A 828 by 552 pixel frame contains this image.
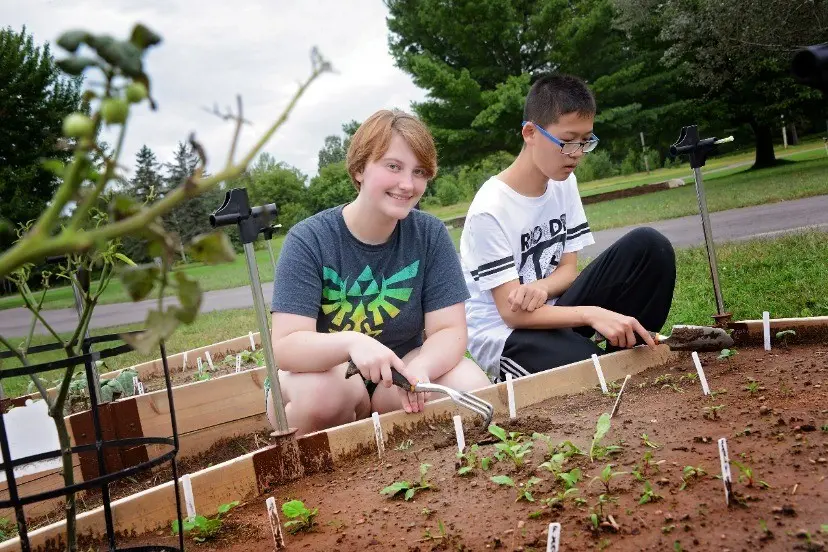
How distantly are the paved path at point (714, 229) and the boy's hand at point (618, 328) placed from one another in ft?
15.2

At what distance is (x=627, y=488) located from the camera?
162 cm

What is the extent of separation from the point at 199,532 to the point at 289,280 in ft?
3.16

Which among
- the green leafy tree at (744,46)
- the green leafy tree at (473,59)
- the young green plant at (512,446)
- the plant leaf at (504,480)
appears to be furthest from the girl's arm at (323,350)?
the green leafy tree at (473,59)

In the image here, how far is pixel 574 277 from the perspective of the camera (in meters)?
3.36

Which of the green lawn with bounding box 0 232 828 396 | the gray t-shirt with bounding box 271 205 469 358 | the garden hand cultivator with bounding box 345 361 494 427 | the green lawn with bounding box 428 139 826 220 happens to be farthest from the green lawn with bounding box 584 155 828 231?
the garden hand cultivator with bounding box 345 361 494 427

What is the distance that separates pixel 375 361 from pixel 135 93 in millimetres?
1801

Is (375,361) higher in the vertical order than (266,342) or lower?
lower

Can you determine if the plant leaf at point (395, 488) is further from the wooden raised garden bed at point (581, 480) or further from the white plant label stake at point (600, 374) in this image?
the white plant label stake at point (600, 374)

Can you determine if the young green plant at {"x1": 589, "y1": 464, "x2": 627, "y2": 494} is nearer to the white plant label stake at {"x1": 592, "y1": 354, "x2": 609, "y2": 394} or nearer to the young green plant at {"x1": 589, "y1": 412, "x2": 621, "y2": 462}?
the young green plant at {"x1": 589, "y1": 412, "x2": 621, "y2": 462}

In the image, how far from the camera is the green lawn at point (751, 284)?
3885 millimetres

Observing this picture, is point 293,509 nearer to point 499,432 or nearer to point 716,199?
point 499,432

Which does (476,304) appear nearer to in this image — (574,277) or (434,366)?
(574,277)

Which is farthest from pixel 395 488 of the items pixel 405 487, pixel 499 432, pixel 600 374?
pixel 600 374

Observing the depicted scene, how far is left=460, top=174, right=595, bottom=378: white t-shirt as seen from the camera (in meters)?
3.02
